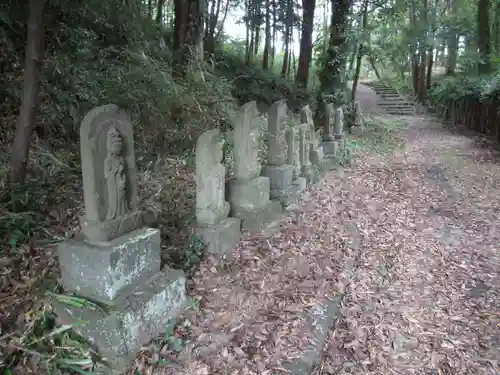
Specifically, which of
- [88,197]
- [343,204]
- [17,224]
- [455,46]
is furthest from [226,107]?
[455,46]

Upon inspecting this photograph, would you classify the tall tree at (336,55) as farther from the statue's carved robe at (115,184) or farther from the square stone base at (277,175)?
the statue's carved robe at (115,184)

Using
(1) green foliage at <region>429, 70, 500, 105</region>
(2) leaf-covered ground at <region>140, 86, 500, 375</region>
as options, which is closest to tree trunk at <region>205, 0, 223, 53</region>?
(1) green foliage at <region>429, 70, 500, 105</region>

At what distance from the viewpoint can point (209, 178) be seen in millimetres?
3779

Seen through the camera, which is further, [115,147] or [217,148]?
[217,148]

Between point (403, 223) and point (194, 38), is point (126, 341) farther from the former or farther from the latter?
point (194, 38)

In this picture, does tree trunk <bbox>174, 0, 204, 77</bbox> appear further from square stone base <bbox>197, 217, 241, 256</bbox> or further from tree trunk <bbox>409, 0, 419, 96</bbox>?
tree trunk <bbox>409, 0, 419, 96</bbox>

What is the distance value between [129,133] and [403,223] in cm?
426

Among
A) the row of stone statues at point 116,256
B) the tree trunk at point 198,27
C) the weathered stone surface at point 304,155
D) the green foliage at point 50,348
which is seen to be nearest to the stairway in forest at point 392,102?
the tree trunk at point 198,27

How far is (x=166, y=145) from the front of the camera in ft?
20.1

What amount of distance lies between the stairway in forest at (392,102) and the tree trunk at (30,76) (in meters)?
19.8

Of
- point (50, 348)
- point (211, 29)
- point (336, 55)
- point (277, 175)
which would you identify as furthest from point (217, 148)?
point (211, 29)

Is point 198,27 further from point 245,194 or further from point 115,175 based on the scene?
point 115,175

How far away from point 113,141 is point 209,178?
4.14 feet

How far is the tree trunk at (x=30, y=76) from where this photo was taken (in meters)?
3.74
